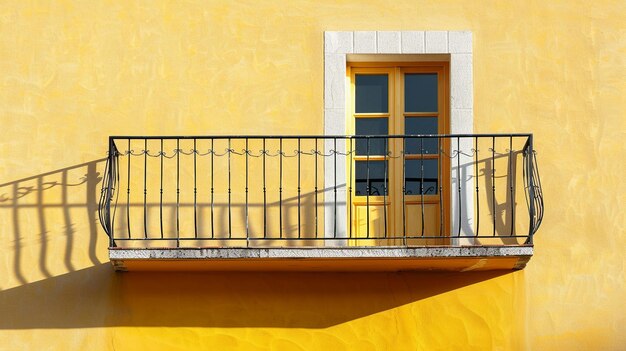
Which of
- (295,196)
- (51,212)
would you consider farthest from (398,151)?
(51,212)

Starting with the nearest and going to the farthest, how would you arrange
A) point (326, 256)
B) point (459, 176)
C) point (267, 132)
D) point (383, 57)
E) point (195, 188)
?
point (326, 256) → point (195, 188) → point (459, 176) → point (267, 132) → point (383, 57)

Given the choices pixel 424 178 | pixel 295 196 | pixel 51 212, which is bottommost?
pixel 51 212

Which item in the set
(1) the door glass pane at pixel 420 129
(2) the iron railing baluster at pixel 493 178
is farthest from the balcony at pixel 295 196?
(1) the door glass pane at pixel 420 129

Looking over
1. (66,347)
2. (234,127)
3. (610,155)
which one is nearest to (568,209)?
(610,155)

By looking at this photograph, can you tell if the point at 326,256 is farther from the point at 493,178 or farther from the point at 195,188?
the point at 493,178

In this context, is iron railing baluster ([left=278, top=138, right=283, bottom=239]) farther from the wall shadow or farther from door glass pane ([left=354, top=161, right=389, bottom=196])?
the wall shadow

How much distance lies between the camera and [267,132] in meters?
12.9

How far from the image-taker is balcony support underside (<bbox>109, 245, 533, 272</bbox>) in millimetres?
11969

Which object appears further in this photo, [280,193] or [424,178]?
[424,178]

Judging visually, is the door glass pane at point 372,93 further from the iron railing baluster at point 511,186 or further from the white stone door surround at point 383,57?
the iron railing baluster at point 511,186

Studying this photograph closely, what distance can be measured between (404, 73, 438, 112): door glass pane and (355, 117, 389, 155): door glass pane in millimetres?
266

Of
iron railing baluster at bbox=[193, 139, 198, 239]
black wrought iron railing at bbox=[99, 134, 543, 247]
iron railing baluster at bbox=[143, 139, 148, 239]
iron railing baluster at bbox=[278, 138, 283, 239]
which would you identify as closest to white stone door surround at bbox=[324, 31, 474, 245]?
black wrought iron railing at bbox=[99, 134, 543, 247]

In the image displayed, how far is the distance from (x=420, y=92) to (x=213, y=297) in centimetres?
272

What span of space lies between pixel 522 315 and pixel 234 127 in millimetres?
3080
